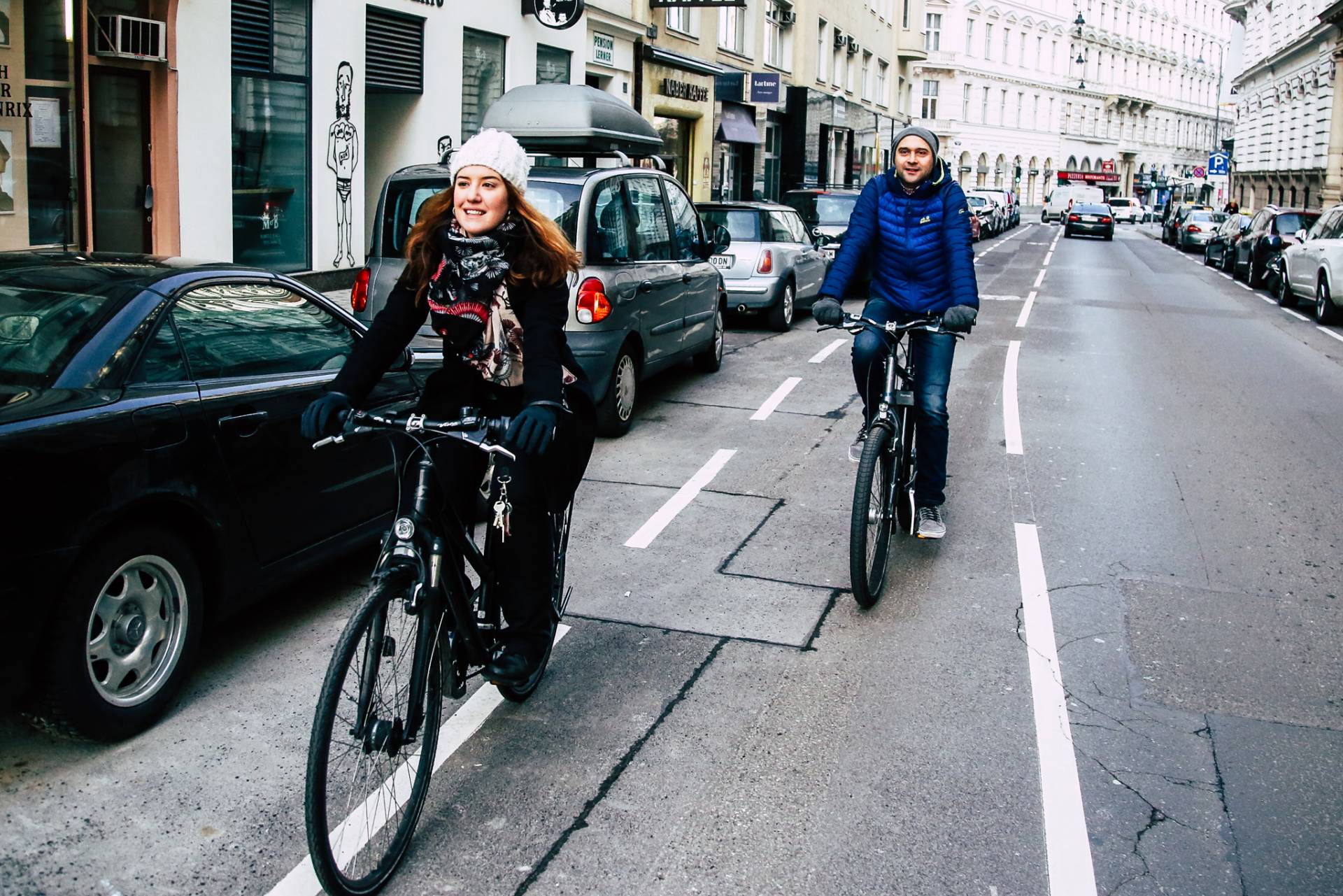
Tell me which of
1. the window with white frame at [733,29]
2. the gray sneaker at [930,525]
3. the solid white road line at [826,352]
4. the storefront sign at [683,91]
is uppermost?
the window with white frame at [733,29]

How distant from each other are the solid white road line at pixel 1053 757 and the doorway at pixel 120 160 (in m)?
9.79

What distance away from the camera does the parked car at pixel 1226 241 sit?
31.3m

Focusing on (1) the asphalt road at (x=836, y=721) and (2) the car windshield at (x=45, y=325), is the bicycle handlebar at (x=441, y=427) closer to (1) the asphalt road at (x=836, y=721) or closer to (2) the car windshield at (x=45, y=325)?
Result: (1) the asphalt road at (x=836, y=721)

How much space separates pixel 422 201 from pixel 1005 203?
1904 inches

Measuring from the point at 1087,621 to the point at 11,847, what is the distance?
4.09m

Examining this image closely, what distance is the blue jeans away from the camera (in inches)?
244

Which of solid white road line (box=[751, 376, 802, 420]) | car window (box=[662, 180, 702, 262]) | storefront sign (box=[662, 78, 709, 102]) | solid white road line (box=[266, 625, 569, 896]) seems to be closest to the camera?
solid white road line (box=[266, 625, 569, 896])

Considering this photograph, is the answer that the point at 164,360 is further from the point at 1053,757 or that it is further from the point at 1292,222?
the point at 1292,222

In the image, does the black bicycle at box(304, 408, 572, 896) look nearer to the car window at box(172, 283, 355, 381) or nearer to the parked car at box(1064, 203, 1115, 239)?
the car window at box(172, 283, 355, 381)


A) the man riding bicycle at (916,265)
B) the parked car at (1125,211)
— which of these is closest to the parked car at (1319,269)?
the man riding bicycle at (916,265)

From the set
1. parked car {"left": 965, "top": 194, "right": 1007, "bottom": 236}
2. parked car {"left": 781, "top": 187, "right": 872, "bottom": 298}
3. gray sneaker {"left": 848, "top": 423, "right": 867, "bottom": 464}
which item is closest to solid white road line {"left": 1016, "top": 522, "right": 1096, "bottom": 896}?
gray sneaker {"left": 848, "top": 423, "right": 867, "bottom": 464}

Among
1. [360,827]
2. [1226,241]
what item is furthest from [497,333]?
[1226,241]

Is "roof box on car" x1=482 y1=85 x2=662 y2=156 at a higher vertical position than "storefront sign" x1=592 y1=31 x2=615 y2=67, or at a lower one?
lower

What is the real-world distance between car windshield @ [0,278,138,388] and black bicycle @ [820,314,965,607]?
9.60 feet
